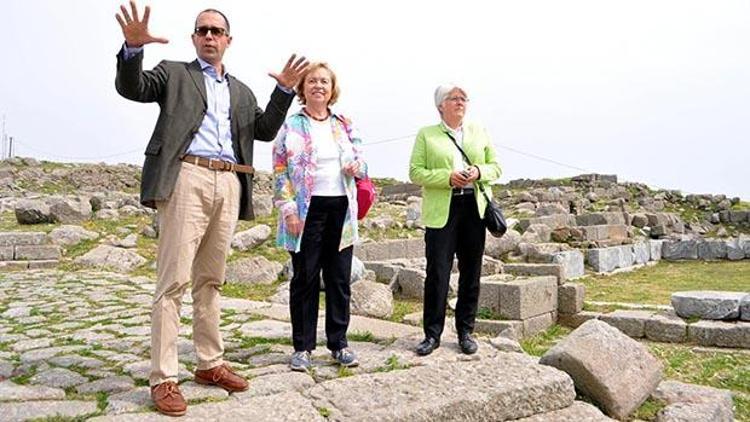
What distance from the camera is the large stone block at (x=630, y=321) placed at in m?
7.90

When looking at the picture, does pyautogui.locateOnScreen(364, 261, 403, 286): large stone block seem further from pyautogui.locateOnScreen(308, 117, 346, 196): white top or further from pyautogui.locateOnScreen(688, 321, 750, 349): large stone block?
pyautogui.locateOnScreen(308, 117, 346, 196): white top

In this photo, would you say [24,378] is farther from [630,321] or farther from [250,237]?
[250,237]

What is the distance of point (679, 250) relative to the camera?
17.6 m

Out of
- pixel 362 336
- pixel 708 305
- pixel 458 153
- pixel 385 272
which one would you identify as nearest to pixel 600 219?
pixel 385 272

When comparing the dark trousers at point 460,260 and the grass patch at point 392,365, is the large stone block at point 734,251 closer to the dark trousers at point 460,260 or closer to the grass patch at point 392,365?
the dark trousers at point 460,260

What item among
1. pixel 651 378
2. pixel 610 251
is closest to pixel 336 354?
pixel 651 378

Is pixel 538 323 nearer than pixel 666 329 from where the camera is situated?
No

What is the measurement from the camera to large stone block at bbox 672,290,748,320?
7695 millimetres

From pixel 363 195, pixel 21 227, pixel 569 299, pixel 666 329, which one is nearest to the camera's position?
pixel 363 195

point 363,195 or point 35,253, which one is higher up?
point 363,195

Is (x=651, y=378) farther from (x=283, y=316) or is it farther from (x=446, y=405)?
(x=283, y=316)

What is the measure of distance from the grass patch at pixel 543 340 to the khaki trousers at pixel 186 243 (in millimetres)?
3876

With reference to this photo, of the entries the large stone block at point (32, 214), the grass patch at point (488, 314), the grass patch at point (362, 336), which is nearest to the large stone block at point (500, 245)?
the grass patch at point (488, 314)

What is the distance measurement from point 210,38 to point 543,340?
562cm
